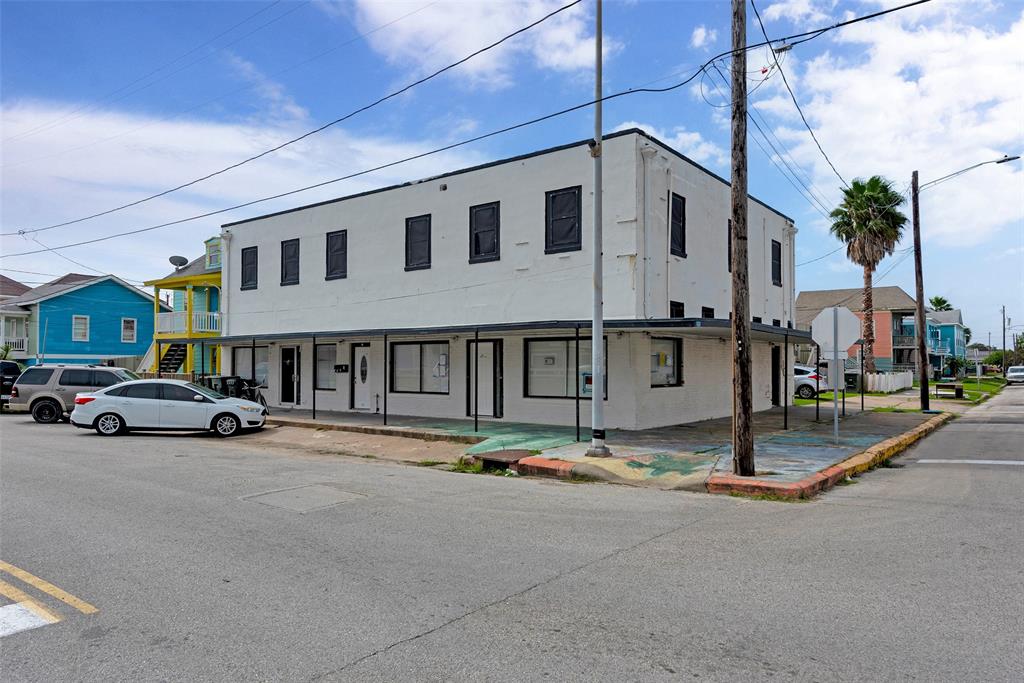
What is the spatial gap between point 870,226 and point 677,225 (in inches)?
951

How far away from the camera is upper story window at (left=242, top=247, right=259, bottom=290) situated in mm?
24688

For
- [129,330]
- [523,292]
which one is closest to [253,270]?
[523,292]

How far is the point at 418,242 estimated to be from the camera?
65.2 feet

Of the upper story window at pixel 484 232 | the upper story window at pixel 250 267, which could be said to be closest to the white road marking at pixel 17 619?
the upper story window at pixel 484 232

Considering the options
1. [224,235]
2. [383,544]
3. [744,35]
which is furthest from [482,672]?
[224,235]

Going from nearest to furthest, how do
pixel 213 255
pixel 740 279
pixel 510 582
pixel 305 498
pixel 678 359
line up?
pixel 510 582 → pixel 305 498 → pixel 740 279 → pixel 678 359 → pixel 213 255

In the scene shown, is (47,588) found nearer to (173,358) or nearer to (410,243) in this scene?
(410,243)

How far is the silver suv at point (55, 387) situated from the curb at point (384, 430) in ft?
19.2

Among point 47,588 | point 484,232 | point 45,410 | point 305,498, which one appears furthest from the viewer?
point 45,410

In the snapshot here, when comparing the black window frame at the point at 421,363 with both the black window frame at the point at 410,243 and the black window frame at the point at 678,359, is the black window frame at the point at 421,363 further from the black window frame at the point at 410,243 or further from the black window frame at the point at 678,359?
the black window frame at the point at 678,359

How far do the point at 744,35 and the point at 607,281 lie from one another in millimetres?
6536

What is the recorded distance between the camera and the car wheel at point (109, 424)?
1642 cm

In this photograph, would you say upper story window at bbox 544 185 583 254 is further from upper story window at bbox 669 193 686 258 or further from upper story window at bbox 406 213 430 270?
upper story window at bbox 406 213 430 270

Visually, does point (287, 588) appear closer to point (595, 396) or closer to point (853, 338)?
point (595, 396)
